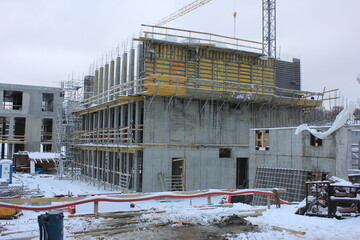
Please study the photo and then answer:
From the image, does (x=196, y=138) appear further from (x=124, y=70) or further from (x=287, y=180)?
(x=124, y=70)

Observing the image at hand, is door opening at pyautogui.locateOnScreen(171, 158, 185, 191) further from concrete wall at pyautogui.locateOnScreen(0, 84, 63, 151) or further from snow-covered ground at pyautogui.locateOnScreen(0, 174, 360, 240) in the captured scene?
concrete wall at pyautogui.locateOnScreen(0, 84, 63, 151)

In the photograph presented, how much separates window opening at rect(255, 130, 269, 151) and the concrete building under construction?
0.59ft

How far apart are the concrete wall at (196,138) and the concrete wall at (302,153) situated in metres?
3.58

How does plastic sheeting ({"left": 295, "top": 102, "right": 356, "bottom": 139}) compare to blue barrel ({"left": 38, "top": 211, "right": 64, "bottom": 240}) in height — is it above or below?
above

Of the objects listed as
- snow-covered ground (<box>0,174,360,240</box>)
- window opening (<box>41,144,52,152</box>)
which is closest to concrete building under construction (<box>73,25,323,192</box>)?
snow-covered ground (<box>0,174,360,240</box>)

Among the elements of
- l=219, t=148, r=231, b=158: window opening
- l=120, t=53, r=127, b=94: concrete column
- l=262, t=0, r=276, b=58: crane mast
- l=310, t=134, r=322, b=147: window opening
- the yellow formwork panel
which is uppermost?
l=262, t=0, r=276, b=58: crane mast

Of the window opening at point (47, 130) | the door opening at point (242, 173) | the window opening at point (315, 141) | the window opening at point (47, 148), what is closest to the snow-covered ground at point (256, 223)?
the window opening at point (315, 141)

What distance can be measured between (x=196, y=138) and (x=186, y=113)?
1.83 m

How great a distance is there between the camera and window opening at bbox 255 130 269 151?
1986cm

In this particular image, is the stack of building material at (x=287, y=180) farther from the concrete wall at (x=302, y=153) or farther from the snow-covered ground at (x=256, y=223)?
the snow-covered ground at (x=256, y=223)

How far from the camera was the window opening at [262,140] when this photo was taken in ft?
65.2

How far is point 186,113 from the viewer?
22.8 metres

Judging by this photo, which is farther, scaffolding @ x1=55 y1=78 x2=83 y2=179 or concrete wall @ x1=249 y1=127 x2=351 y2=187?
scaffolding @ x1=55 y1=78 x2=83 y2=179

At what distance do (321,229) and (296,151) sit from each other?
958 centimetres
